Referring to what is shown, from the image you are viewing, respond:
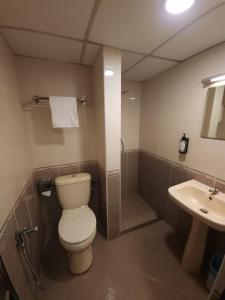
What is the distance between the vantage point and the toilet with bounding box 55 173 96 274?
1.23m

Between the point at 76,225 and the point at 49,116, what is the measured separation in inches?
48.9

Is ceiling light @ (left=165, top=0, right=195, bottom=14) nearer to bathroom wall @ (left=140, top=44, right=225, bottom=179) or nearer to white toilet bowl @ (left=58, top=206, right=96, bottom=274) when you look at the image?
bathroom wall @ (left=140, top=44, right=225, bottom=179)

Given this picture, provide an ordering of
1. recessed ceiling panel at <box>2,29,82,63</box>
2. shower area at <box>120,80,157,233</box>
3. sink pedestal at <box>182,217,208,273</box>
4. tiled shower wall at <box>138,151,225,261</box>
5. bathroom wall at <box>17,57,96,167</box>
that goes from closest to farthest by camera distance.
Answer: recessed ceiling panel at <box>2,29,82,63</box>, sink pedestal at <box>182,217,208,273</box>, tiled shower wall at <box>138,151,225,261</box>, bathroom wall at <box>17,57,96,167</box>, shower area at <box>120,80,157,233</box>

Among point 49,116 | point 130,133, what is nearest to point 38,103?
point 49,116

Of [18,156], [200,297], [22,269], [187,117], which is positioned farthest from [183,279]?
[18,156]

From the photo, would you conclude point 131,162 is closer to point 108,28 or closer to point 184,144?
point 184,144

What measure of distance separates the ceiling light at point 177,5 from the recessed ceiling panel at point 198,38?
0.62ft

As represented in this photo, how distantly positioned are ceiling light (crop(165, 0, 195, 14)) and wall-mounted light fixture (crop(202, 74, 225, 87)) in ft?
2.11

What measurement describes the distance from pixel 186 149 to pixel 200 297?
134 centimetres

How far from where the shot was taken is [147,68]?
5.70 ft

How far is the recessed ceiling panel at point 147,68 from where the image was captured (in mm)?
1547

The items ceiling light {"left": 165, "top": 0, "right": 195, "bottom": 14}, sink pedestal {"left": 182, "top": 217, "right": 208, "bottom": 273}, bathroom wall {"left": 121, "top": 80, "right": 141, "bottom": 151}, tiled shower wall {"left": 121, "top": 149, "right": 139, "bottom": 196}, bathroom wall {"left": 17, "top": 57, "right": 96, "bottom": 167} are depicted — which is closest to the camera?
ceiling light {"left": 165, "top": 0, "right": 195, "bottom": 14}

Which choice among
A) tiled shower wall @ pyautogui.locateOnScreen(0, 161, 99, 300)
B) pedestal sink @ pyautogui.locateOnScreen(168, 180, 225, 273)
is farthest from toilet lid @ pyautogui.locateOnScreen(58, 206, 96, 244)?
pedestal sink @ pyautogui.locateOnScreen(168, 180, 225, 273)

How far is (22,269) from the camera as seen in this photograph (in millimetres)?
952
